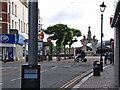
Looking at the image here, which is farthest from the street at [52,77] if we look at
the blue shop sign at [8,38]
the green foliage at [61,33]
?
the green foliage at [61,33]

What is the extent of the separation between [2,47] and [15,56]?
4605 mm

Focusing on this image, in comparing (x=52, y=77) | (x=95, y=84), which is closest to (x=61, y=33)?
(x=52, y=77)

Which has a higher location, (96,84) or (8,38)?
(8,38)

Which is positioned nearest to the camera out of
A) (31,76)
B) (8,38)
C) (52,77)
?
(31,76)

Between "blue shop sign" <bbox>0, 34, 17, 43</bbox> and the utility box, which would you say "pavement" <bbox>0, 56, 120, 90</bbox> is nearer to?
the utility box

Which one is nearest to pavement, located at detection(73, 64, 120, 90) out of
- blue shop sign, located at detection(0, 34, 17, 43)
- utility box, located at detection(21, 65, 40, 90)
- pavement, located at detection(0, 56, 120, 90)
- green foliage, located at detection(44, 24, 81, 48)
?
pavement, located at detection(0, 56, 120, 90)

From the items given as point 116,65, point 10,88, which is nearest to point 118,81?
point 116,65

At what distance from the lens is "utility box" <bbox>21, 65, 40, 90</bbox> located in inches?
241

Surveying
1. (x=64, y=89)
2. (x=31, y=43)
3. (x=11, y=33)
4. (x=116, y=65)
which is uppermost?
(x=11, y=33)

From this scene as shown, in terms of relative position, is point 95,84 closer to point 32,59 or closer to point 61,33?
point 32,59

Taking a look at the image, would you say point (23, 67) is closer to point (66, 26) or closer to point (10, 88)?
point (10, 88)

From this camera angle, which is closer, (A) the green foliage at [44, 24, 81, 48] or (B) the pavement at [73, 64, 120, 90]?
(B) the pavement at [73, 64, 120, 90]

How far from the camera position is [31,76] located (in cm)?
617

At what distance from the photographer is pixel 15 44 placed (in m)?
54.0
